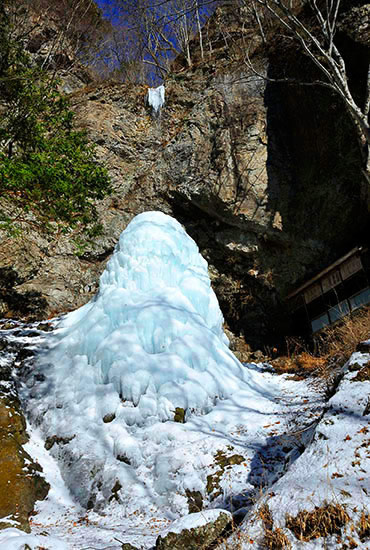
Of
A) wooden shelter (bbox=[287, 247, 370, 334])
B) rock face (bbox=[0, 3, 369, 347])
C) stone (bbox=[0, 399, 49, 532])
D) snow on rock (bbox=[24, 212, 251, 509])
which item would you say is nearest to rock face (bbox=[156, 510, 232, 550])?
snow on rock (bbox=[24, 212, 251, 509])

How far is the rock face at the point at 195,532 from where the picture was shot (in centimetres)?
267

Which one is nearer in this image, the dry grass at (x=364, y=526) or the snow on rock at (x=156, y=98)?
the dry grass at (x=364, y=526)

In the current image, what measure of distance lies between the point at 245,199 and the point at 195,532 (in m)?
9.80

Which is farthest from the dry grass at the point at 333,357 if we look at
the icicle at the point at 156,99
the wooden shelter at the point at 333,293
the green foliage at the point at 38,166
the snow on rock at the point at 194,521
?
the icicle at the point at 156,99

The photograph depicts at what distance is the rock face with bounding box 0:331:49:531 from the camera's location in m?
4.02

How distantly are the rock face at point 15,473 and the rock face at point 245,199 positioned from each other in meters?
5.36

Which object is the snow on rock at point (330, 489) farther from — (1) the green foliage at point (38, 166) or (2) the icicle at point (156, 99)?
(2) the icicle at point (156, 99)

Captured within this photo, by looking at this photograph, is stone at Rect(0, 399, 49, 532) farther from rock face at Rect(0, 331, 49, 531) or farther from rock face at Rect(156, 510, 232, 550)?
Result: rock face at Rect(156, 510, 232, 550)

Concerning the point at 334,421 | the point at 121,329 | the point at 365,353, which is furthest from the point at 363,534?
the point at 121,329

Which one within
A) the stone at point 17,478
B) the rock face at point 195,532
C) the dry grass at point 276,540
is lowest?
the rock face at point 195,532

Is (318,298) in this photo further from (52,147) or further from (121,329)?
(52,147)

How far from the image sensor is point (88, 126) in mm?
13797

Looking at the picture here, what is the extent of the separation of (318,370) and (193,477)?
3691mm

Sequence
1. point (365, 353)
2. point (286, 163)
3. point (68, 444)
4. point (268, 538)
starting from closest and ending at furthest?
point (268, 538) < point (365, 353) < point (68, 444) < point (286, 163)
